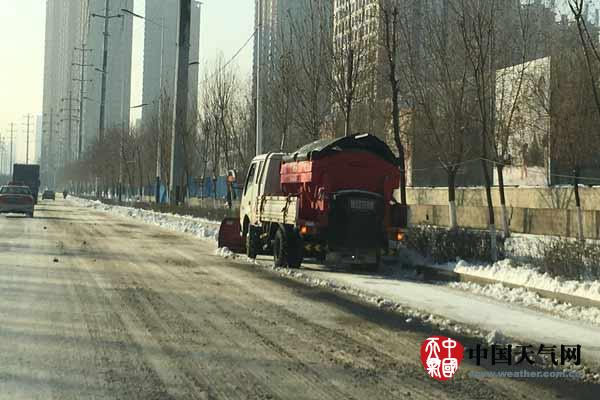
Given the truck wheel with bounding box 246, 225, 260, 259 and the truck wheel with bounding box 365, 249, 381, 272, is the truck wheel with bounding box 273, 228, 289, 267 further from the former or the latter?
the truck wheel with bounding box 246, 225, 260, 259

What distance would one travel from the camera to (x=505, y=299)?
1258 cm

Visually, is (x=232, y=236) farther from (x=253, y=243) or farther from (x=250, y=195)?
(x=253, y=243)

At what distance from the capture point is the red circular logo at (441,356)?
23.8ft

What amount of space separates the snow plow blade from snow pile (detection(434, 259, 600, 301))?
23.6 feet

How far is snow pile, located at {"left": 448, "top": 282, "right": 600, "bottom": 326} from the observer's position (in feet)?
35.4

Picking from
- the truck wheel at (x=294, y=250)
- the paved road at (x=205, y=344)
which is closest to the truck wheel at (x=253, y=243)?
the truck wheel at (x=294, y=250)

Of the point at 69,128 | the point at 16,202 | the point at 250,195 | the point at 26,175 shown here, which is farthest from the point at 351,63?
the point at 69,128

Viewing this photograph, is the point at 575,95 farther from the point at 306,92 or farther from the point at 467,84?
the point at 306,92

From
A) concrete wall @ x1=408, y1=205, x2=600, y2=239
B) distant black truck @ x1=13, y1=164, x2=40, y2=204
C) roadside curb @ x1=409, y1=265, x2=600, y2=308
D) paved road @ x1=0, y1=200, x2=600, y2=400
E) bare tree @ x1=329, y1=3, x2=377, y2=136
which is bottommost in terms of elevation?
paved road @ x1=0, y1=200, x2=600, y2=400

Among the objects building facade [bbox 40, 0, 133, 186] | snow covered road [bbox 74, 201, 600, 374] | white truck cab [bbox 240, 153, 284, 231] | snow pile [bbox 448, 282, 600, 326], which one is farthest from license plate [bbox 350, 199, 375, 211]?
building facade [bbox 40, 0, 133, 186]

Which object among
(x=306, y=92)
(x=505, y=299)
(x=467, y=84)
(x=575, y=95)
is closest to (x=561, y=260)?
(x=505, y=299)

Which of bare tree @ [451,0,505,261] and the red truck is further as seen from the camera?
bare tree @ [451,0,505,261]

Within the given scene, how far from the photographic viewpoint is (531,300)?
40.1 ft

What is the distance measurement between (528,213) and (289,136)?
14.9 metres
